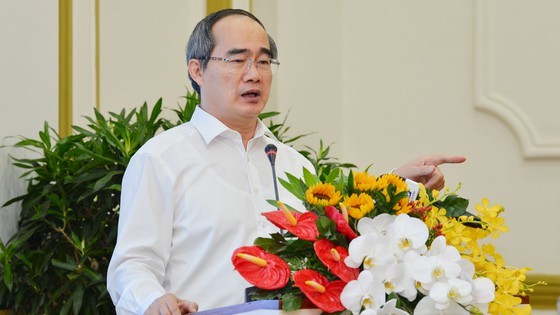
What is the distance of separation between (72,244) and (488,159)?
2.13 meters

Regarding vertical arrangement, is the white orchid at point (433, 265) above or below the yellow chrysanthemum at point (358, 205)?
below

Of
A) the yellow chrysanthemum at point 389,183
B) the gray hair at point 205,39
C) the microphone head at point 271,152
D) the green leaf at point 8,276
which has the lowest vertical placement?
the green leaf at point 8,276

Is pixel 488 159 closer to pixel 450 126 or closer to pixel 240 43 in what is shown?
pixel 450 126

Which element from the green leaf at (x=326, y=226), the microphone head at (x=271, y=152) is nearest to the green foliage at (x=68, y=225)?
the microphone head at (x=271, y=152)

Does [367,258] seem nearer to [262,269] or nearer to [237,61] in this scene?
[262,269]

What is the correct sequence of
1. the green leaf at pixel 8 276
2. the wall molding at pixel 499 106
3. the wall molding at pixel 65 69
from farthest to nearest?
the wall molding at pixel 499 106, the wall molding at pixel 65 69, the green leaf at pixel 8 276

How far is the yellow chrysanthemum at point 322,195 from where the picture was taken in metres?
1.95

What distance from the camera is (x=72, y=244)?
3.36m

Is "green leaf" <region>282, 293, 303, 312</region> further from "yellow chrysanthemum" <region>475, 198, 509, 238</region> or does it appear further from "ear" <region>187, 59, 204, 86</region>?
"ear" <region>187, 59, 204, 86</region>

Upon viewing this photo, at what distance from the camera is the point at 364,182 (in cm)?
200

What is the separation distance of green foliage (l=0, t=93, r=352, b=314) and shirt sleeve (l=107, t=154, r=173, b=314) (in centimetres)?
89

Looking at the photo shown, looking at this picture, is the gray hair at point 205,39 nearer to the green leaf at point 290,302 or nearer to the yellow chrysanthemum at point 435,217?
the yellow chrysanthemum at point 435,217

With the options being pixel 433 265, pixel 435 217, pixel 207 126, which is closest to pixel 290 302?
pixel 433 265

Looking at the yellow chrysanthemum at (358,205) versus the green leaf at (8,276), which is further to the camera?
the green leaf at (8,276)
